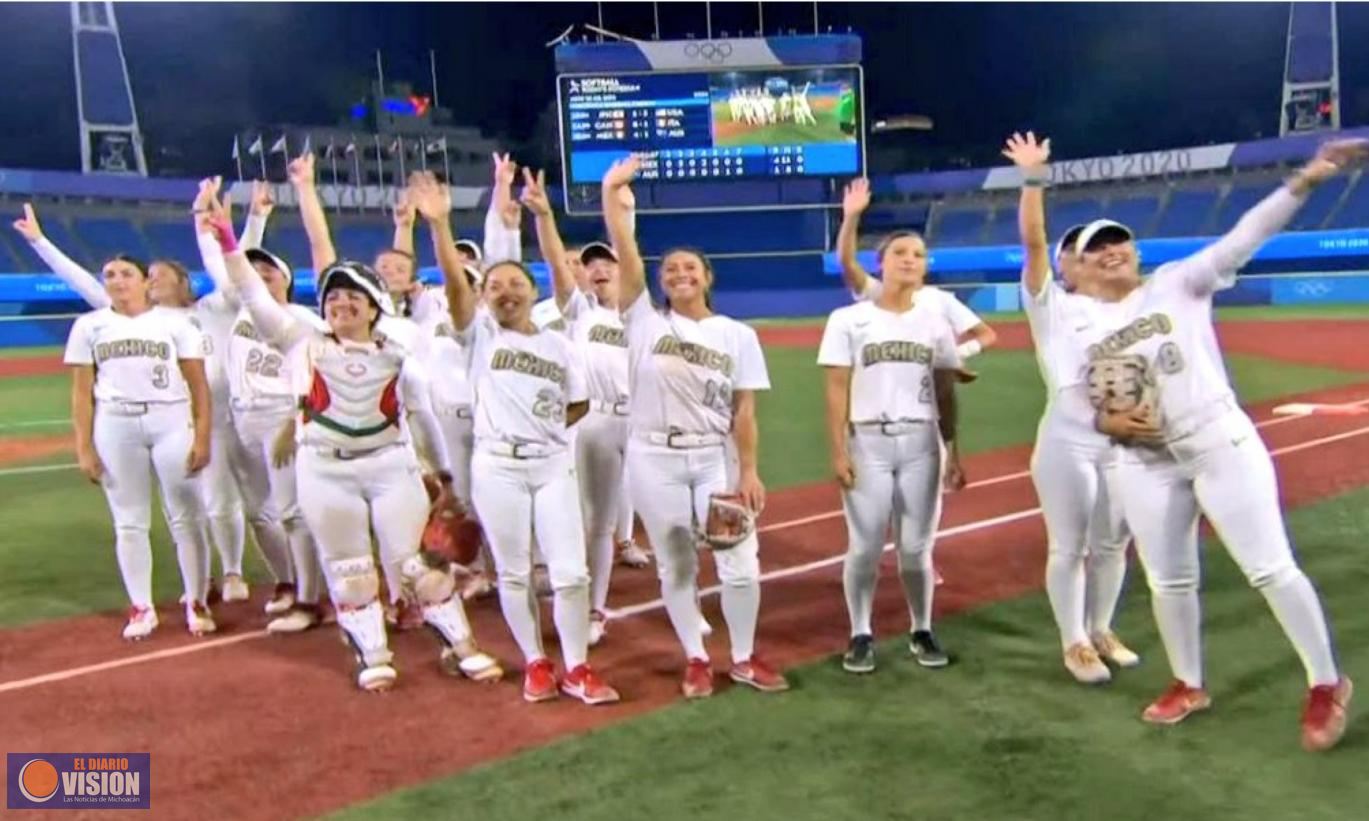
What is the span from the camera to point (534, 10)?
44094 mm

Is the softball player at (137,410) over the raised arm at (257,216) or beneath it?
beneath

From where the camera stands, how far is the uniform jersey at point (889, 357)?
4.82 m

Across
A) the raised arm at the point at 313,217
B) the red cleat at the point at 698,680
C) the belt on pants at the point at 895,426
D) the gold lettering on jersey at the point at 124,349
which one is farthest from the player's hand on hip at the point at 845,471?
the gold lettering on jersey at the point at 124,349

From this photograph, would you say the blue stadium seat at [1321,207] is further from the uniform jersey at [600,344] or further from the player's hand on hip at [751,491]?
the player's hand on hip at [751,491]

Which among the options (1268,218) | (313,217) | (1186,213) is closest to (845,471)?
(1268,218)

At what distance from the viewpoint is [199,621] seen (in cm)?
597

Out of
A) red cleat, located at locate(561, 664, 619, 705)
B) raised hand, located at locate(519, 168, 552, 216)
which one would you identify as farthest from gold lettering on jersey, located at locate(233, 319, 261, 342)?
red cleat, located at locate(561, 664, 619, 705)

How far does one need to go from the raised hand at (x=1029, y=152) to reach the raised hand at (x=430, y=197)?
2.36m

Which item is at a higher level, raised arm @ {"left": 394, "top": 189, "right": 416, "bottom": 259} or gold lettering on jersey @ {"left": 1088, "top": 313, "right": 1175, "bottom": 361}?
raised arm @ {"left": 394, "top": 189, "right": 416, "bottom": 259}

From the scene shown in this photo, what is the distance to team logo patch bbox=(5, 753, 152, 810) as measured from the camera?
4.00 meters

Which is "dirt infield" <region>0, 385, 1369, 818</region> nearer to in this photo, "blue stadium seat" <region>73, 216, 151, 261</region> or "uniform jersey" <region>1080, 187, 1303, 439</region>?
"uniform jersey" <region>1080, 187, 1303, 439</region>

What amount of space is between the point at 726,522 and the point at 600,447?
139 centimetres

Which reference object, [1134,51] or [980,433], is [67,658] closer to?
[980,433]

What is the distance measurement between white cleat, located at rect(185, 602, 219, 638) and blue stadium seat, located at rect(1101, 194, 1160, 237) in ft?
122
